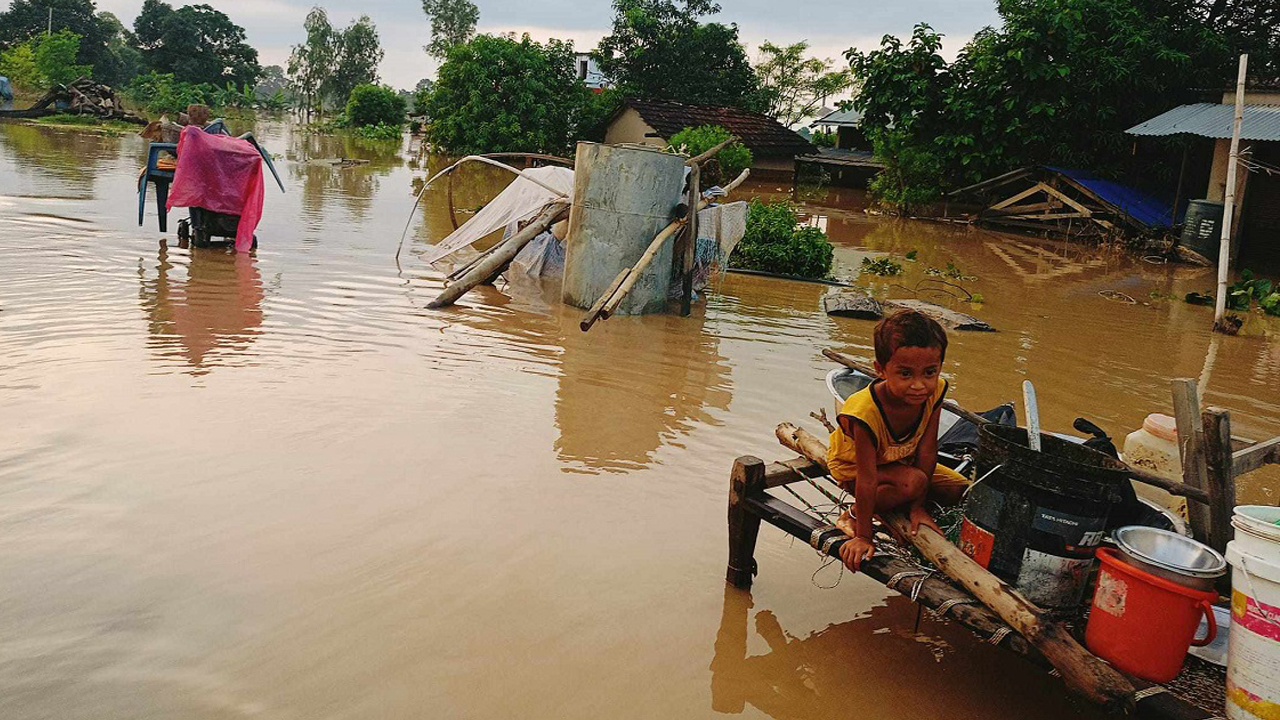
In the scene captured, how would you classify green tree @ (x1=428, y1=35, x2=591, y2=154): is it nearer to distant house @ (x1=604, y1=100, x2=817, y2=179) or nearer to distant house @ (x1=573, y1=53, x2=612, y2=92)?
distant house @ (x1=604, y1=100, x2=817, y2=179)

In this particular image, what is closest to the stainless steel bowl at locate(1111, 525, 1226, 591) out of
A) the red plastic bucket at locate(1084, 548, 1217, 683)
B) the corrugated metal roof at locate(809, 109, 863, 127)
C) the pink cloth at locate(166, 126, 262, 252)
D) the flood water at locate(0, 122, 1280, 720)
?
the red plastic bucket at locate(1084, 548, 1217, 683)

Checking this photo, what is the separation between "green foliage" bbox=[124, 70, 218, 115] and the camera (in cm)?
4591

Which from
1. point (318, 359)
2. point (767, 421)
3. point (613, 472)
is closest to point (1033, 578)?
point (613, 472)

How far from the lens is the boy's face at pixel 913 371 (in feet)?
10.6

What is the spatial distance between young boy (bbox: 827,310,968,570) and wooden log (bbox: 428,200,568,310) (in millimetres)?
5817

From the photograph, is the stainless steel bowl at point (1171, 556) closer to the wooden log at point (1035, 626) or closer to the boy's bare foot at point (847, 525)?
the wooden log at point (1035, 626)

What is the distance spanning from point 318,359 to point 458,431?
1693 mm

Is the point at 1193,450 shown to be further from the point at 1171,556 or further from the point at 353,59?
the point at 353,59

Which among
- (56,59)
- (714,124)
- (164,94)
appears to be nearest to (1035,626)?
(714,124)

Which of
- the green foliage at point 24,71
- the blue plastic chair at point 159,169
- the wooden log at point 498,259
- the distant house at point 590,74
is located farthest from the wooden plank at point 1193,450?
the green foliage at point 24,71

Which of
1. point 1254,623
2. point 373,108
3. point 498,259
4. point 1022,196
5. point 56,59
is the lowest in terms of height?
point 1254,623

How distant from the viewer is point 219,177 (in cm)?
1036

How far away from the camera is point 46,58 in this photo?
42250 mm

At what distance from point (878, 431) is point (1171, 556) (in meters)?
0.95
